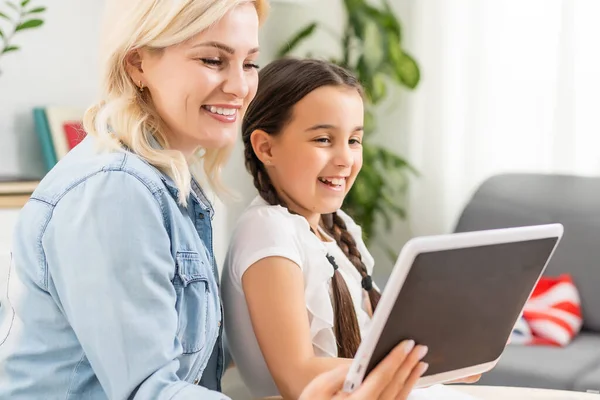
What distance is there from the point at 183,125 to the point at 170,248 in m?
0.20

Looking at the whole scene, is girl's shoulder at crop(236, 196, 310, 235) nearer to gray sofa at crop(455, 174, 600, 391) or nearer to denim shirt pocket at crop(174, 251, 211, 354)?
denim shirt pocket at crop(174, 251, 211, 354)

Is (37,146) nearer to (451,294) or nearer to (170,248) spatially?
(170,248)

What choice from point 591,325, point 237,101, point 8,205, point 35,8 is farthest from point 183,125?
point 591,325

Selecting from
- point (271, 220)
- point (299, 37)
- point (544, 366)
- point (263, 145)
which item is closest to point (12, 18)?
point (299, 37)

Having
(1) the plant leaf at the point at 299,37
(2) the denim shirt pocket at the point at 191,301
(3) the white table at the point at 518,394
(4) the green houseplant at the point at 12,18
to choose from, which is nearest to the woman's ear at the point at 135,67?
(2) the denim shirt pocket at the point at 191,301

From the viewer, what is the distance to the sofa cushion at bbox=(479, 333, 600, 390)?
2281 millimetres

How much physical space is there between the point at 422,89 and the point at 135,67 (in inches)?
90.0

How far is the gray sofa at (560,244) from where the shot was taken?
232cm

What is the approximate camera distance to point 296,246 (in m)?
1.41

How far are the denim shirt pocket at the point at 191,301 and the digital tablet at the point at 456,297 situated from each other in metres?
0.24

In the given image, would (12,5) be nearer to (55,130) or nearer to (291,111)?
(55,130)

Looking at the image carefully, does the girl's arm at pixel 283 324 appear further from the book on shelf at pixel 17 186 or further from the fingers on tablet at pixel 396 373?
the book on shelf at pixel 17 186

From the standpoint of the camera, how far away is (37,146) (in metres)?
2.60

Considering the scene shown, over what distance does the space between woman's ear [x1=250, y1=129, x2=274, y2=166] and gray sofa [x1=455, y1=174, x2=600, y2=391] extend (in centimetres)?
117
